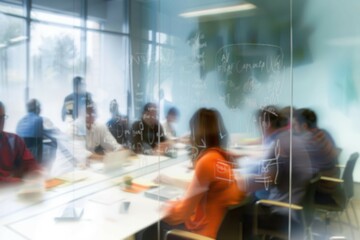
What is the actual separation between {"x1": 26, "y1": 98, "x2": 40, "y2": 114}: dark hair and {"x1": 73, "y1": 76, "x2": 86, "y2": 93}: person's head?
352mm

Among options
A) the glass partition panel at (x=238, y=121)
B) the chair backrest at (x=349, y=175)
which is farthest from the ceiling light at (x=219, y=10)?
the chair backrest at (x=349, y=175)

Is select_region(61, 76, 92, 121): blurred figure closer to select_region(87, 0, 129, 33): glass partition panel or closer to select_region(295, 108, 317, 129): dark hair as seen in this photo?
A: select_region(87, 0, 129, 33): glass partition panel

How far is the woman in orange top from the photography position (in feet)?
5.73

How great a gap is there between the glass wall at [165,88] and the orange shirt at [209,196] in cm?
3

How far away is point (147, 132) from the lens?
240cm

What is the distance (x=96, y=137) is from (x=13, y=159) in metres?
0.69

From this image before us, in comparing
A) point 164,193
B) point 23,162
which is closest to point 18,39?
point 23,162

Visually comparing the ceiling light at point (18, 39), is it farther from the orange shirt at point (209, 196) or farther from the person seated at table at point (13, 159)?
the orange shirt at point (209, 196)

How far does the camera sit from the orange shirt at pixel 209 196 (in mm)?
1744

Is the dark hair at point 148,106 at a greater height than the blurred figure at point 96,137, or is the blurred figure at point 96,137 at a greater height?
the dark hair at point 148,106

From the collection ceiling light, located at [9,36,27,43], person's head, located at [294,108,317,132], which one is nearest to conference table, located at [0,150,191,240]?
person's head, located at [294,108,317,132]

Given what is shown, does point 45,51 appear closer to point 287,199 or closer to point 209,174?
point 209,174

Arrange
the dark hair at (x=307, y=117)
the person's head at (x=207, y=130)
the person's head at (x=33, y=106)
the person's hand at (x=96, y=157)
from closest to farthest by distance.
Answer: the dark hair at (x=307, y=117) < the person's head at (x=207, y=130) < the person's head at (x=33, y=106) < the person's hand at (x=96, y=157)

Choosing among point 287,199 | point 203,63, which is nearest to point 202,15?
point 203,63
